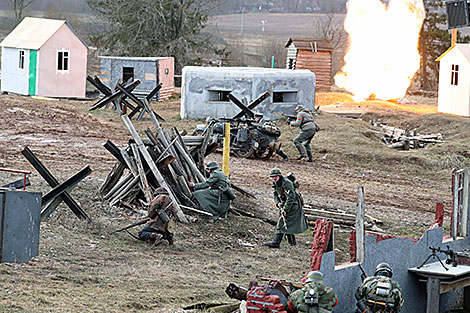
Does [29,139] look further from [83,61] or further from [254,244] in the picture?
[83,61]

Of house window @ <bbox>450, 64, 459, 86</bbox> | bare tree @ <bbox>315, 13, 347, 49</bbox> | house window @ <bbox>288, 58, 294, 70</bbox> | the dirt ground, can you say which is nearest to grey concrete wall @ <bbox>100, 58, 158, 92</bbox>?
the dirt ground

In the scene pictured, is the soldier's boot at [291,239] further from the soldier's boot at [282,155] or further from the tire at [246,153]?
the soldier's boot at [282,155]

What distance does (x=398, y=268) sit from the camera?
41.5 ft

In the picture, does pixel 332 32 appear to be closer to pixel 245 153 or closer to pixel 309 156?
pixel 309 156

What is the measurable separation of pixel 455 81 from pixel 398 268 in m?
27.2

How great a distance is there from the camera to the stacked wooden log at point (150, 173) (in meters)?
16.0

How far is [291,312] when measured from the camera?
9.62 m

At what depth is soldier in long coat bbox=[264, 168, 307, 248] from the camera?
14.9 metres

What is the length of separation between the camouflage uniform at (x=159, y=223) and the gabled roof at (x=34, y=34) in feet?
85.5

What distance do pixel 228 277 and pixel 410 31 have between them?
1362 inches

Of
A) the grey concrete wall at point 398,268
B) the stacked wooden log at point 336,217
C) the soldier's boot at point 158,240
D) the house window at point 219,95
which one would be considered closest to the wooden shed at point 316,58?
the house window at point 219,95

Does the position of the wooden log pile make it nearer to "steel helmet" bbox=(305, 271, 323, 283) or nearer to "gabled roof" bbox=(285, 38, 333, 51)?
"gabled roof" bbox=(285, 38, 333, 51)

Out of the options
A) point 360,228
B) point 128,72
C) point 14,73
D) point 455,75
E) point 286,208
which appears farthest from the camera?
point 128,72

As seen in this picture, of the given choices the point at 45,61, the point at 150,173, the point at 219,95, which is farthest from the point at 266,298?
the point at 45,61
